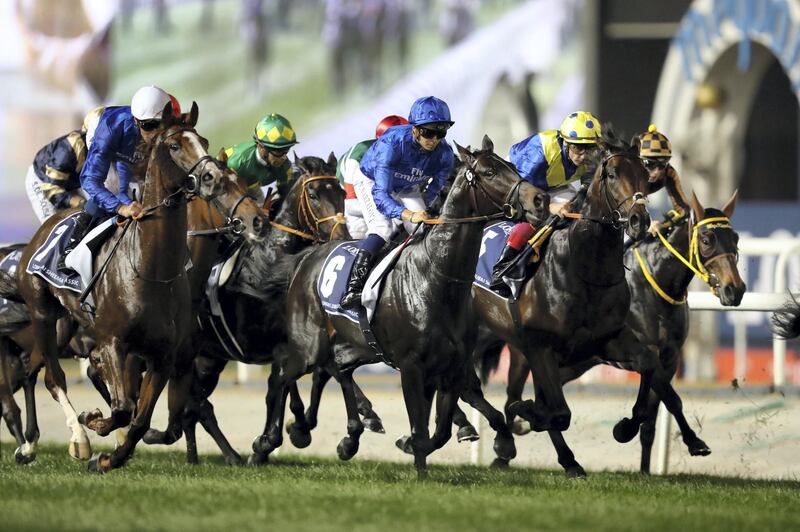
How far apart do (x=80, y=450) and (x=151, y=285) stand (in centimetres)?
98

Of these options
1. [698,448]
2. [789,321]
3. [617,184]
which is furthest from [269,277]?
[789,321]

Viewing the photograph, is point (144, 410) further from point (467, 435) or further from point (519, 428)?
point (519, 428)

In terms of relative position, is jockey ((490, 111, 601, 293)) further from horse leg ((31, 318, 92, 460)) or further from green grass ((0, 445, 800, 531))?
horse leg ((31, 318, 92, 460))

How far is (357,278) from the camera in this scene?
8.62 metres

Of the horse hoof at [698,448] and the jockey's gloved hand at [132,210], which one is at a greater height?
the jockey's gloved hand at [132,210]

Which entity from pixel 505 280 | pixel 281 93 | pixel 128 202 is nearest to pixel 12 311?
pixel 128 202

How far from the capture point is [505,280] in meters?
8.93

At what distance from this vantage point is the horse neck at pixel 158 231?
785 centimetres

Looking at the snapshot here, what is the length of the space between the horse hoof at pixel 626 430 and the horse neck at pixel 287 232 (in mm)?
2154

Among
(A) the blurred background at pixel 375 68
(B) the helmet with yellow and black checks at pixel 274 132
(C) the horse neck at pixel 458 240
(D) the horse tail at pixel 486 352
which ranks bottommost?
(D) the horse tail at pixel 486 352

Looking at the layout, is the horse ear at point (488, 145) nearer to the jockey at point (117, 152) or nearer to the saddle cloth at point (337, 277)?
the saddle cloth at point (337, 277)

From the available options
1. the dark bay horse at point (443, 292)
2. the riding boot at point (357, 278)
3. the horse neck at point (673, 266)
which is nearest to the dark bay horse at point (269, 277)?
the riding boot at point (357, 278)

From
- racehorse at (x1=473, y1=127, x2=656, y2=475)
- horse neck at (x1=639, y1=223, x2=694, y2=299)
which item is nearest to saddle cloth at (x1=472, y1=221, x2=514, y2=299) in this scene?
racehorse at (x1=473, y1=127, x2=656, y2=475)

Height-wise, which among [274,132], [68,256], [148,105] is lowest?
[68,256]
